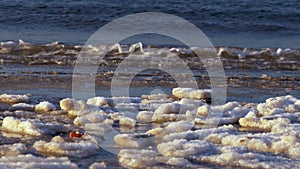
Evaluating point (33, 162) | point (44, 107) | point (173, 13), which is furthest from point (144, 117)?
point (173, 13)

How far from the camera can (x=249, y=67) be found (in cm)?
1148

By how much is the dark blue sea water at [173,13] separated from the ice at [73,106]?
6964mm

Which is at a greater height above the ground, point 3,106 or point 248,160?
point 3,106

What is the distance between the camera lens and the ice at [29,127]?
6441mm

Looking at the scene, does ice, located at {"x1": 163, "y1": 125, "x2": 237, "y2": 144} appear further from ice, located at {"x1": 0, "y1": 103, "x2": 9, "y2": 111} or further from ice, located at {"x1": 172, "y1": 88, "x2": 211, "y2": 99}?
ice, located at {"x1": 0, "y1": 103, "x2": 9, "y2": 111}

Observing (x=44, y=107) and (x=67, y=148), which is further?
(x=44, y=107)

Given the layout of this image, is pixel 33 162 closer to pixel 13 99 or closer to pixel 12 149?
pixel 12 149

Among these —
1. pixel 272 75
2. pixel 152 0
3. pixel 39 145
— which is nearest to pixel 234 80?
pixel 272 75

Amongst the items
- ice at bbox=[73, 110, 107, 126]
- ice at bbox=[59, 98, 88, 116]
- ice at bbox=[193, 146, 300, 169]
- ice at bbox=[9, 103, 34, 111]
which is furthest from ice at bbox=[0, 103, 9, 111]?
ice at bbox=[193, 146, 300, 169]

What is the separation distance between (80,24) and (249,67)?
22.2 feet

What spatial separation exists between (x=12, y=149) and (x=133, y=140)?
102cm

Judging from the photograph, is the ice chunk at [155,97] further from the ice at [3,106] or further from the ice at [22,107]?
the ice at [3,106]

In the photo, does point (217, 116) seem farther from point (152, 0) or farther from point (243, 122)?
point (152, 0)

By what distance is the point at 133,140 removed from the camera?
6133mm
